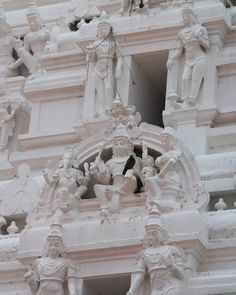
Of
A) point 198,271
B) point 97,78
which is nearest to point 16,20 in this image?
point 97,78

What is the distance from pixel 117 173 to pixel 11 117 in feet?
14.3

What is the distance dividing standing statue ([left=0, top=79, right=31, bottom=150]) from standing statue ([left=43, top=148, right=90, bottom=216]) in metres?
3.23

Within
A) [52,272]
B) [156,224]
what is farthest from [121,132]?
[52,272]

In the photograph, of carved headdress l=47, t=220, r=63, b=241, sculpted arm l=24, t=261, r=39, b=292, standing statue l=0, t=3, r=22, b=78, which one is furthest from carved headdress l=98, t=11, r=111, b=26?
sculpted arm l=24, t=261, r=39, b=292

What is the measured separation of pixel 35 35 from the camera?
2730cm

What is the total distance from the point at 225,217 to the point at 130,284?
6.40 feet

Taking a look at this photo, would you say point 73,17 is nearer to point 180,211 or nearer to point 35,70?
point 35,70

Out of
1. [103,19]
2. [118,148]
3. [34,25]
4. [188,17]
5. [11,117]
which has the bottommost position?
[118,148]

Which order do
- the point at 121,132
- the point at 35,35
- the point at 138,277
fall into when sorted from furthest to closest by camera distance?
1. the point at 35,35
2. the point at 121,132
3. the point at 138,277

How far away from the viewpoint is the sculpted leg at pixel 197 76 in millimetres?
24391

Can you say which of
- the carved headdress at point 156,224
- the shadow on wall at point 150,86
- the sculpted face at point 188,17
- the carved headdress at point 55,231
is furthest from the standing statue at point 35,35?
the carved headdress at point 156,224

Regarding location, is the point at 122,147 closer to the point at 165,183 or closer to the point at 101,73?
the point at 165,183

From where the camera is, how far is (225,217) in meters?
21.6

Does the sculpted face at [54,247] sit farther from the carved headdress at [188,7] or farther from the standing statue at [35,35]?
the standing statue at [35,35]
